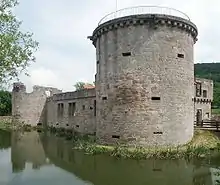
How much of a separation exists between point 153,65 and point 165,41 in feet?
5.25

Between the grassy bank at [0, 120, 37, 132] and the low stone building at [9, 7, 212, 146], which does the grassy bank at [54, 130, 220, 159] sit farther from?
the grassy bank at [0, 120, 37, 132]

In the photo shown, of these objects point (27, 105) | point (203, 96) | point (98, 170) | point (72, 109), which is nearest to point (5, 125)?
point (27, 105)

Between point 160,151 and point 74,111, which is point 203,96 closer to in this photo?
point 74,111

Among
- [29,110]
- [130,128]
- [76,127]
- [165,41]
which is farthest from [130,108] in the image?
[29,110]

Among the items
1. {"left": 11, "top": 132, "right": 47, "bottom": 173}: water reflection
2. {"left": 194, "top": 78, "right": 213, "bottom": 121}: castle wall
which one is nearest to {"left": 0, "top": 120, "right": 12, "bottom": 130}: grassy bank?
{"left": 11, "top": 132, "right": 47, "bottom": 173}: water reflection

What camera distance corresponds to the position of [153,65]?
18.0 m

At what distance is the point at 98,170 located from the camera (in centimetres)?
1370

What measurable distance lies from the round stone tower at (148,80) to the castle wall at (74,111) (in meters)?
7.72

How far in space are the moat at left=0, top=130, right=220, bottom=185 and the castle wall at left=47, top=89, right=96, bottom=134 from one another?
27.9 feet

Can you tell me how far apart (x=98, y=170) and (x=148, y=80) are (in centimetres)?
654

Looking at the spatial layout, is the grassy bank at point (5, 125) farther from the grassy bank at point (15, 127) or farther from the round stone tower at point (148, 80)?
the round stone tower at point (148, 80)

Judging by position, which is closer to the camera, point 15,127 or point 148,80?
point 148,80

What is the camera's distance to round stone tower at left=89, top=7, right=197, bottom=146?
17.9 meters

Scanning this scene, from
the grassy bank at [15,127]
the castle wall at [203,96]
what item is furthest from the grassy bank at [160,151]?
the grassy bank at [15,127]
